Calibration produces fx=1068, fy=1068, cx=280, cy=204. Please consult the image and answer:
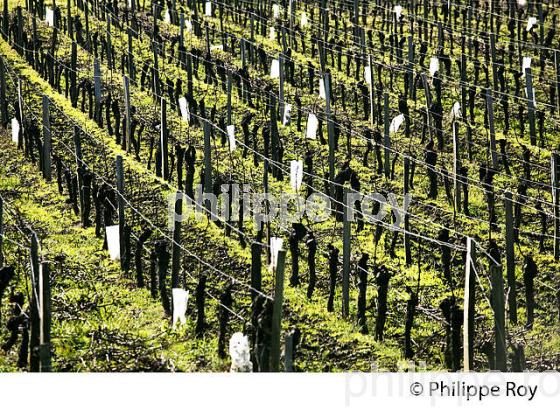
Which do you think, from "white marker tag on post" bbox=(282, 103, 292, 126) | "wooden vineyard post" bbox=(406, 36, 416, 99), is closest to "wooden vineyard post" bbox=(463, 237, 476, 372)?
"white marker tag on post" bbox=(282, 103, 292, 126)

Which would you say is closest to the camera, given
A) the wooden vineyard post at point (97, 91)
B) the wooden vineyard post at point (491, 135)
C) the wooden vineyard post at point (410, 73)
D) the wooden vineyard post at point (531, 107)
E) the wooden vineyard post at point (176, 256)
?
the wooden vineyard post at point (176, 256)

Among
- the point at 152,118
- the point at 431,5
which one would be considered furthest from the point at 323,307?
the point at 431,5

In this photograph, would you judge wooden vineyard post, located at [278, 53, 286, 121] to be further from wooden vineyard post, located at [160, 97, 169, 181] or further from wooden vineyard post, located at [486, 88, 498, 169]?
wooden vineyard post, located at [486, 88, 498, 169]

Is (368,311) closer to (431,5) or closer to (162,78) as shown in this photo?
(162,78)

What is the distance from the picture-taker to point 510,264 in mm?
10539

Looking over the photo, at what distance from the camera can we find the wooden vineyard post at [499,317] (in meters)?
8.02

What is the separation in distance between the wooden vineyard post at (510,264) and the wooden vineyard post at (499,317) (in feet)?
7.28

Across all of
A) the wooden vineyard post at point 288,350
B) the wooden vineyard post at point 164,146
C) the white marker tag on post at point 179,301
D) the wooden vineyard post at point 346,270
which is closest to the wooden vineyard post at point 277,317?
the wooden vineyard post at point 288,350

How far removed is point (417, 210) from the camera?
41.8ft

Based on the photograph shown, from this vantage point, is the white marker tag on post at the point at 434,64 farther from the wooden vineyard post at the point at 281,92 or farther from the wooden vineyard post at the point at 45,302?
the wooden vineyard post at the point at 45,302

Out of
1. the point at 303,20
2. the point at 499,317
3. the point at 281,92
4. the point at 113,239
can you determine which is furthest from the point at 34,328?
the point at 303,20

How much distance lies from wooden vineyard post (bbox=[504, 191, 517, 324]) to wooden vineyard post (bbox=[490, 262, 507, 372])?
2.22 metres

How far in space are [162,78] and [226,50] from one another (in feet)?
7.46

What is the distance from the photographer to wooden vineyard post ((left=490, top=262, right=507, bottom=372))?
8.02 m
